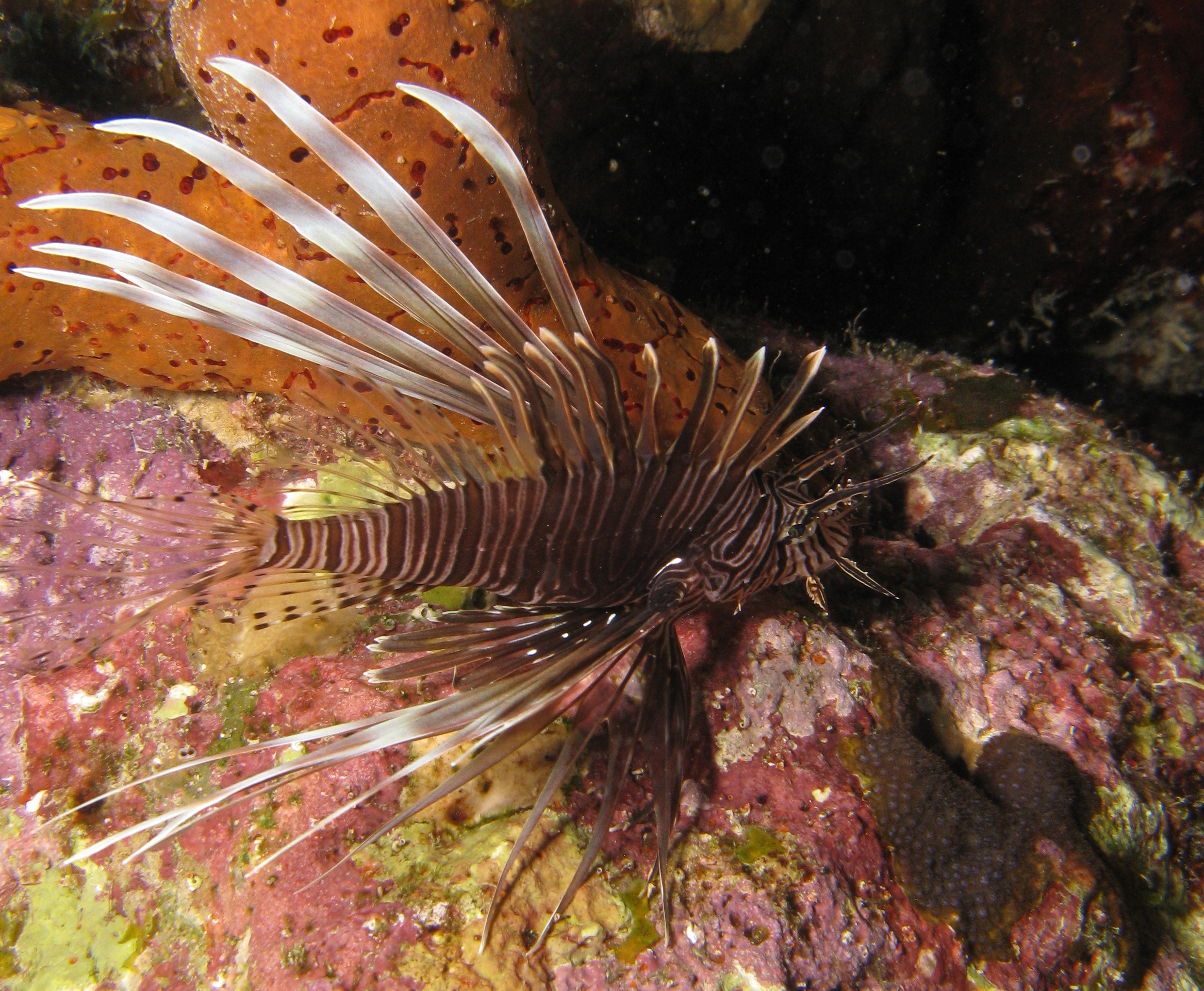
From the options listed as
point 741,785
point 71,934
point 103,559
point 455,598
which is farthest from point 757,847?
point 103,559

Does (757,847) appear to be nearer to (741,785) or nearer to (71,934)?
Answer: (741,785)

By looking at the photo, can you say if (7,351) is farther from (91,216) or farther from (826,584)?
(826,584)

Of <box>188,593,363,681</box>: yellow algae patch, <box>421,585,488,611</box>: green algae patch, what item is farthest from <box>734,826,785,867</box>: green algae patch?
<box>188,593,363,681</box>: yellow algae patch

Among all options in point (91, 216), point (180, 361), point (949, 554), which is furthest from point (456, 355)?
point (949, 554)

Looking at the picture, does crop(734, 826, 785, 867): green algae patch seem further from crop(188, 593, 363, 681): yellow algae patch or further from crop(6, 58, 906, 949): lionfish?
crop(188, 593, 363, 681): yellow algae patch

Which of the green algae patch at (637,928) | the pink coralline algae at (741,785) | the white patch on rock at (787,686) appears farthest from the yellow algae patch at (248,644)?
the white patch on rock at (787,686)
